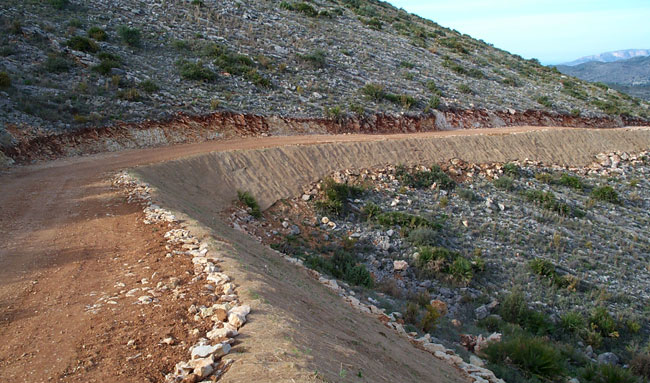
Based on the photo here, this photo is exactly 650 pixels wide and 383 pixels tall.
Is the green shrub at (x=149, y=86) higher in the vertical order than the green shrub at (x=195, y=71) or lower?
lower

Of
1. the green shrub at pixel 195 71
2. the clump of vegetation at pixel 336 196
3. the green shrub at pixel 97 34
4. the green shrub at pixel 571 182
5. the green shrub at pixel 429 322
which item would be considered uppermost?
the green shrub at pixel 97 34

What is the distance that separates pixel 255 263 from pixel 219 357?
11.0 feet

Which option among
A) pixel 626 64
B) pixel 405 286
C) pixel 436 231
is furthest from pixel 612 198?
pixel 626 64

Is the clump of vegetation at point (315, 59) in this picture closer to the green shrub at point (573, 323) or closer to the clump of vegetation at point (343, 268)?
the clump of vegetation at point (343, 268)

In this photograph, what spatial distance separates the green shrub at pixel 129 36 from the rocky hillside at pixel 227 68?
85 millimetres

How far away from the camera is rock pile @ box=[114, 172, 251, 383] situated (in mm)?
4055

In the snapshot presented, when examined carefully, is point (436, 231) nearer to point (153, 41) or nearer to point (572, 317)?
point (572, 317)

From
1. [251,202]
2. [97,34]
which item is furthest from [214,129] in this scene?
[97,34]

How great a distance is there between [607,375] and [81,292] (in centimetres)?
903

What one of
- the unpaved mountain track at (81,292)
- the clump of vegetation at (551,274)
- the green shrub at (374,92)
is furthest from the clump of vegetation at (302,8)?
the clump of vegetation at (551,274)

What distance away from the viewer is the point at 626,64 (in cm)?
16325

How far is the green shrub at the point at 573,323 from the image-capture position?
1046cm

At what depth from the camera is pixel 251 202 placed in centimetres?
1366

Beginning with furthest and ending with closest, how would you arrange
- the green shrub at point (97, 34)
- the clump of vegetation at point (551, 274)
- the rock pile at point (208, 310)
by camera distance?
the green shrub at point (97, 34) < the clump of vegetation at point (551, 274) < the rock pile at point (208, 310)
